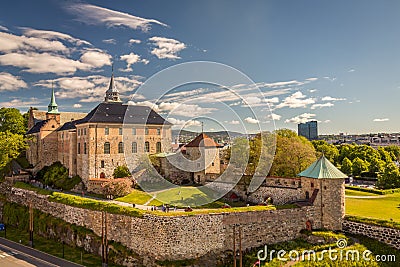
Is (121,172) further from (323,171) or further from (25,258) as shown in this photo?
(323,171)

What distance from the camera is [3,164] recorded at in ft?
143

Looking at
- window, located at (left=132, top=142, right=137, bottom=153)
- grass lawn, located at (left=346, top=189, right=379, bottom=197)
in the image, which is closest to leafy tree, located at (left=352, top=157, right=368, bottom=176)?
grass lawn, located at (left=346, top=189, right=379, bottom=197)

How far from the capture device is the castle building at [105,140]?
125ft

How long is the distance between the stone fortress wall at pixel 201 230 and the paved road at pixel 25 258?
4557 millimetres

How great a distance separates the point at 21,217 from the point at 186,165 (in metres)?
18.2

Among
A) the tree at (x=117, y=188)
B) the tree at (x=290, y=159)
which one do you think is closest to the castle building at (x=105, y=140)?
the tree at (x=117, y=188)

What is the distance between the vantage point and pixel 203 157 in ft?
118

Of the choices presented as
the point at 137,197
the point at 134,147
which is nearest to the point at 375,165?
the point at 134,147

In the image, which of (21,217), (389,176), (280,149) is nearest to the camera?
(280,149)

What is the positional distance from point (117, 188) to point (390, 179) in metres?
30.6

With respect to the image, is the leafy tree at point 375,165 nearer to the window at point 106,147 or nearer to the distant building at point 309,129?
the window at point 106,147

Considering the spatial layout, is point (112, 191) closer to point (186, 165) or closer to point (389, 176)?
point (186, 165)

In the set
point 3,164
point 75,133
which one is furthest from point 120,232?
point 3,164

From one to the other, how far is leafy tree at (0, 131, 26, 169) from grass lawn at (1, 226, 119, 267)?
1161 cm
